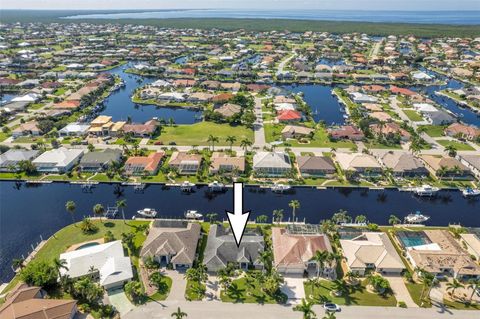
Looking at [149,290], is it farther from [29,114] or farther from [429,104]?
[429,104]

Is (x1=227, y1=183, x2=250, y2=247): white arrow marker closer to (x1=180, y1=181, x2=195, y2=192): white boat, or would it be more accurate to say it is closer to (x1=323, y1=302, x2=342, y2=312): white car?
(x1=323, y1=302, x2=342, y2=312): white car

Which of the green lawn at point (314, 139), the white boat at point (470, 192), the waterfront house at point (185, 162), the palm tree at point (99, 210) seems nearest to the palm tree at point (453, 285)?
the white boat at point (470, 192)

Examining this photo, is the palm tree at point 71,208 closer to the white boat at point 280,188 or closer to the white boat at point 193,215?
the white boat at point 193,215

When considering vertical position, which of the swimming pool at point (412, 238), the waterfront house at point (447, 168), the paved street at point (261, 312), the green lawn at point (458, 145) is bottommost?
the paved street at point (261, 312)

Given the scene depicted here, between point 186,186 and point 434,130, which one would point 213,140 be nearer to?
point 186,186

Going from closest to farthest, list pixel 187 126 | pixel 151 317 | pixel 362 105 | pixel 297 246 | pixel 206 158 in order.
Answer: pixel 151 317, pixel 297 246, pixel 206 158, pixel 187 126, pixel 362 105

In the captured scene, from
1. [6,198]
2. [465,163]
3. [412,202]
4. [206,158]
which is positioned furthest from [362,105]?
[6,198]

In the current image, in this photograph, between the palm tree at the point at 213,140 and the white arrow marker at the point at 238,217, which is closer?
the white arrow marker at the point at 238,217
